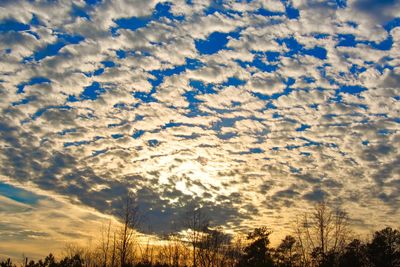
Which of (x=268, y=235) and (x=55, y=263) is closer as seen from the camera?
(x=55, y=263)

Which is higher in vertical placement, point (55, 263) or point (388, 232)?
point (388, 232)

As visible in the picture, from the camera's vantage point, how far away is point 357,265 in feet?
186

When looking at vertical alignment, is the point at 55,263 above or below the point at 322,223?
below

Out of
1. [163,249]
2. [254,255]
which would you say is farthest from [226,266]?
[163,249]

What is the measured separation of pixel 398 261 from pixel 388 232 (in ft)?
16.5

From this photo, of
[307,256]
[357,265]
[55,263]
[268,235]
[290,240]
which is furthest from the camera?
[290,240]

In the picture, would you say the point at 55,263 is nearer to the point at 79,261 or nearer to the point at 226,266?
the point at 79,261

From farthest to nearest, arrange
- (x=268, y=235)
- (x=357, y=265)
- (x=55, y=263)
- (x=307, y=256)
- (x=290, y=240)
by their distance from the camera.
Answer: (x=290, y=240)
(x=268, y=235)
(x=307, y=256)
(x=357, y=265)
(x=55, y=263)

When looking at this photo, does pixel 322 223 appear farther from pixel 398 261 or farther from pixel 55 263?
pixel 55 263

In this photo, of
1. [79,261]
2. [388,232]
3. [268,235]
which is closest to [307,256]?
[268,235]

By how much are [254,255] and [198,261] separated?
10761mm

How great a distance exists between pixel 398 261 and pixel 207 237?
1201 inches

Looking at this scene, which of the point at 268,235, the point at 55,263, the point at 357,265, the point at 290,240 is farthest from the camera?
the point at 290,240

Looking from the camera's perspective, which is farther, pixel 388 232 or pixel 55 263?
pixel 388 232
